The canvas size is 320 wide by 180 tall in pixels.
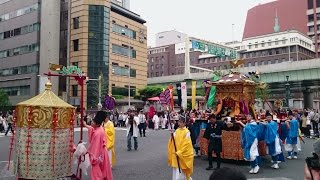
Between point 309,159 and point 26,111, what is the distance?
5.23 m

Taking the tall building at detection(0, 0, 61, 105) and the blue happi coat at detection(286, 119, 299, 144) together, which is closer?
the blue happi coat at detection(286, 119, 299, 144)

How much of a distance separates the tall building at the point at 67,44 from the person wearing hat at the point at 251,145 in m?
43.4

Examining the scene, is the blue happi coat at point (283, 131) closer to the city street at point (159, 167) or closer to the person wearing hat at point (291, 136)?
the person wearing hat at point (291, 136)

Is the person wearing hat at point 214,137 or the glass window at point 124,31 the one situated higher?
the glass window at point 124,31

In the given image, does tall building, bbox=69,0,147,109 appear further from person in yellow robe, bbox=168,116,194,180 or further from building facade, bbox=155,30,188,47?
building facade, bbox=155,30,188,47

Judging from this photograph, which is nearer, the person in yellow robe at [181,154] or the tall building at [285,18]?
the person in yellow robe at [181,154]

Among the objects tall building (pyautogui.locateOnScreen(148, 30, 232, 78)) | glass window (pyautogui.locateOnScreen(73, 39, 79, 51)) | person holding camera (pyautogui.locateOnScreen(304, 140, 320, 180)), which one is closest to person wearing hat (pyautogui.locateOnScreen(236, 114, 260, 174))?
person holding camera (pyautogui.locateOnScreen(304, 140, 320, 180))

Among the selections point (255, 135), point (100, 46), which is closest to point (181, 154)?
point (255, 135)

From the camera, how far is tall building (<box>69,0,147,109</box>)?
178ft

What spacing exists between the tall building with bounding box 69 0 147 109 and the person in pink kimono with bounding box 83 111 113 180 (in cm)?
4595

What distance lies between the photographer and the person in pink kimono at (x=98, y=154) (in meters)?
7.62

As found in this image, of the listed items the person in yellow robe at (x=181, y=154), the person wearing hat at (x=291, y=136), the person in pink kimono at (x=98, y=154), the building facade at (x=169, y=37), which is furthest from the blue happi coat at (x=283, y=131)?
the building facade at (x=169, y=37)

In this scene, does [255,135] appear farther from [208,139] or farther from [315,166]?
[315,166]

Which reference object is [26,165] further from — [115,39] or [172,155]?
[115,39]
